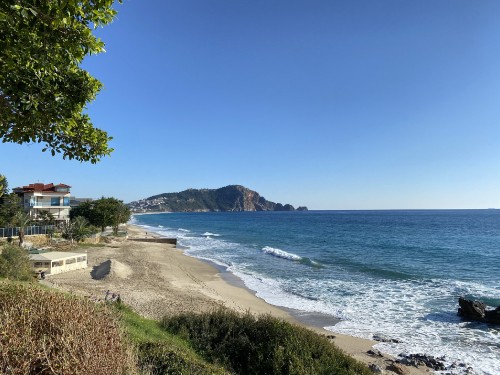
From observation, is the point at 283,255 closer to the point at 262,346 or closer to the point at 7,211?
the point at 7,211

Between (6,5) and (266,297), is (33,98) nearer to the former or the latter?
(6,5)

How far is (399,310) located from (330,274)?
11782mm

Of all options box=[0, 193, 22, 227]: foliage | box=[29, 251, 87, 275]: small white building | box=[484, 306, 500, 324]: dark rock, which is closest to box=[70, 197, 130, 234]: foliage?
box=[0, 193, 22, 227]: foliage

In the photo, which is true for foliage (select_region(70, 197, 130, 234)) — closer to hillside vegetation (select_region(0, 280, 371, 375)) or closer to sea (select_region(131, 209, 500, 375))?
sea (select_region(131, 209, 500, 375))

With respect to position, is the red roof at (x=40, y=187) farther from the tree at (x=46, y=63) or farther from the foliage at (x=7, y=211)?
the tree at (x=46, y=63)

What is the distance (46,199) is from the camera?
2352 inches

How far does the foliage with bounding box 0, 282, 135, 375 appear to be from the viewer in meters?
3.68

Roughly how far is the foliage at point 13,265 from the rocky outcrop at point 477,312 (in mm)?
25720

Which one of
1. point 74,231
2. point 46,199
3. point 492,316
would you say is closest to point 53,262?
point 74,231

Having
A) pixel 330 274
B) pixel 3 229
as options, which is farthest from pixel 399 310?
pixel 3 229

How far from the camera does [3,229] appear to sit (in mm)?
36938

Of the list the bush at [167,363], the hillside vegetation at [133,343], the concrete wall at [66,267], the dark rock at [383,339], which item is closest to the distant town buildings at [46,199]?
the concrete wall at [66,267]

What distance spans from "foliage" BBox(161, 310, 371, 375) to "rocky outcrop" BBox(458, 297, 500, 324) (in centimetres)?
1450

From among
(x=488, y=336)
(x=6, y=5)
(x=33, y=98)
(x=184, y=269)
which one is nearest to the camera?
(x=6, y=5)
